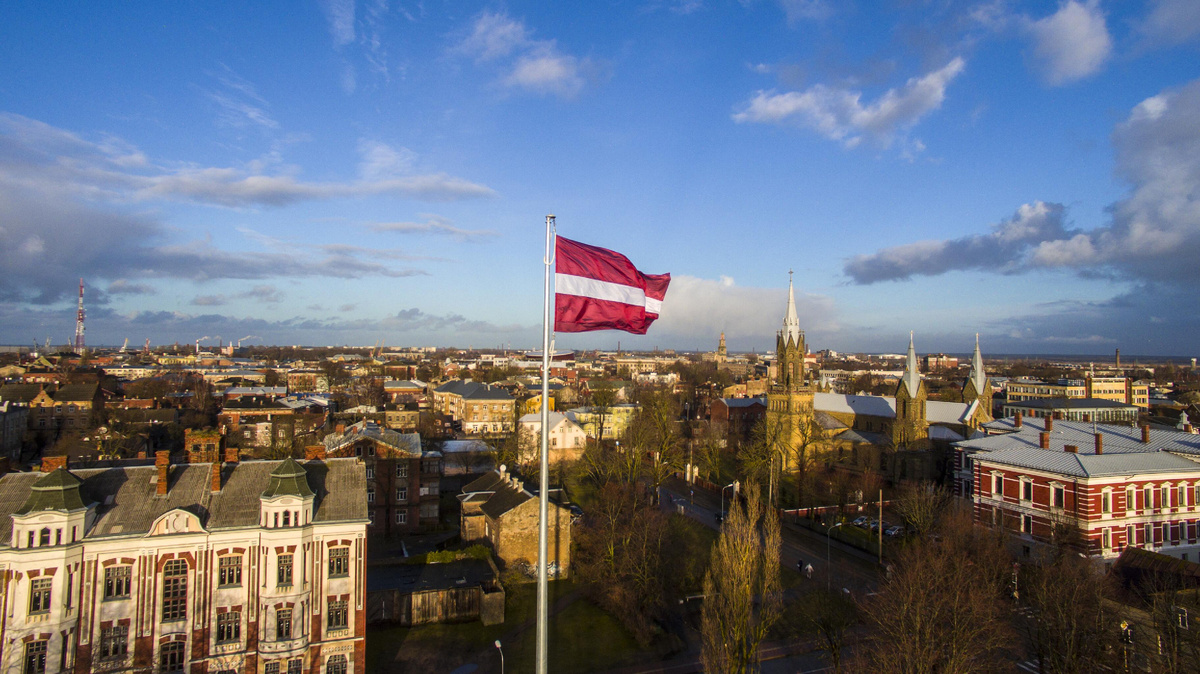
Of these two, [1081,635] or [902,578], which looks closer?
[1081,635]

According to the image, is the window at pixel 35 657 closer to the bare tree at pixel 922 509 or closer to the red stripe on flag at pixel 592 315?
the red stripe on flag at pixel 592 315

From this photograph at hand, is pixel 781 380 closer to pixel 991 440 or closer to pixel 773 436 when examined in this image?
pixel 773 436

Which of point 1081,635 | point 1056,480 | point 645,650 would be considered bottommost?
point 645,650

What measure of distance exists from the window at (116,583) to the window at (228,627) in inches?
126

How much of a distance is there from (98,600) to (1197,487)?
55.5 meters

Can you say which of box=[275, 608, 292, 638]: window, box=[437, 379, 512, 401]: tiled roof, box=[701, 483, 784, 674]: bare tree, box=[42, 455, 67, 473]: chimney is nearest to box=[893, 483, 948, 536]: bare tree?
box=[701, 483, 784, 674]: bare tree

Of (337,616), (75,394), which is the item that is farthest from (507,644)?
(75,394)

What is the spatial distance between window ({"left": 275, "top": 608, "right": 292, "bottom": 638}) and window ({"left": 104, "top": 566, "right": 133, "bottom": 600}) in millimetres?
5000

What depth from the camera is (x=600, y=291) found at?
540 inches

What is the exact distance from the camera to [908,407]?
67.0 meters

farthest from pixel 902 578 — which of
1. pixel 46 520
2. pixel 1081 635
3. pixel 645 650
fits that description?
pixel 46 520

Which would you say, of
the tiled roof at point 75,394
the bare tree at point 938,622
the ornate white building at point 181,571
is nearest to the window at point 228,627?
the ornate white building at point 181,571

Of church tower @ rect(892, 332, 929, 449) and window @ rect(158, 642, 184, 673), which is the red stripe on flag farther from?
church tower @ rect(892, 332, 929, 449)

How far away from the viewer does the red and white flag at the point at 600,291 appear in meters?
13.2
